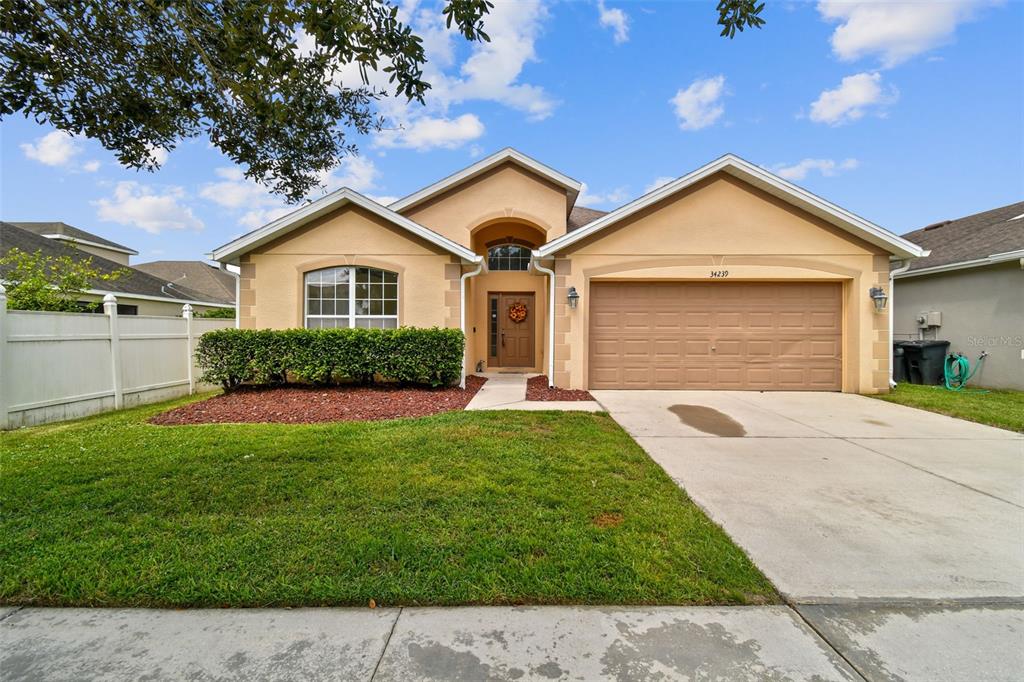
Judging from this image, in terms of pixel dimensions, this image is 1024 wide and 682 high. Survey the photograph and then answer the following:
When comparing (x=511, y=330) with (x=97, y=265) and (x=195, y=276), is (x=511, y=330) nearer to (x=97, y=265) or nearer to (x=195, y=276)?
(x=97, y=265)

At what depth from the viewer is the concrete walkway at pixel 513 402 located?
762cm

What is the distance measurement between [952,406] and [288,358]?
1229cm

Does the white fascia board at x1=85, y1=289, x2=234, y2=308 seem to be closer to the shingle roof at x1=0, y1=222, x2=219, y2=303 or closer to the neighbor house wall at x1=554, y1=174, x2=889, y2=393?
the shingle roof at x1=0, y1=222, x2=219, y2=303

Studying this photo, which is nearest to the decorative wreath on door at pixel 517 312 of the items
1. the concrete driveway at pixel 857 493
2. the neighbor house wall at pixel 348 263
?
the neighbor house wall at pixel 348 263

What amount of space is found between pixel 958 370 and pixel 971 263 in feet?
8.20

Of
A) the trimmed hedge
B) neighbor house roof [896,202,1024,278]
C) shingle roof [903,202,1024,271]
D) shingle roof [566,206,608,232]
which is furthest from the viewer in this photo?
shingle roof [566,206,608,232]

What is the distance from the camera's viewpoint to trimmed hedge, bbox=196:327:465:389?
29.5 feet

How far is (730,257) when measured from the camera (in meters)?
9.63

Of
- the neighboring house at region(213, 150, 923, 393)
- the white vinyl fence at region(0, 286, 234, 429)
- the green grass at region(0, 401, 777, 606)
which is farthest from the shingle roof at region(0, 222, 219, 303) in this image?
the green grass at region(0, 401, 777, 606)

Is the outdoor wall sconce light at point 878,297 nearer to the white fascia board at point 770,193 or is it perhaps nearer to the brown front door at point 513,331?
the white fascia board at point 770,193

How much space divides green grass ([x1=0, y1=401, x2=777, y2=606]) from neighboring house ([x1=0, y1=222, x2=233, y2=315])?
12651 millimetres

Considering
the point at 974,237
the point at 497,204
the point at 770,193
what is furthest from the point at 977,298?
the point at 497,204

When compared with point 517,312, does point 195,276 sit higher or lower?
higher

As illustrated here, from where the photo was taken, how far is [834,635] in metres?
2.23
